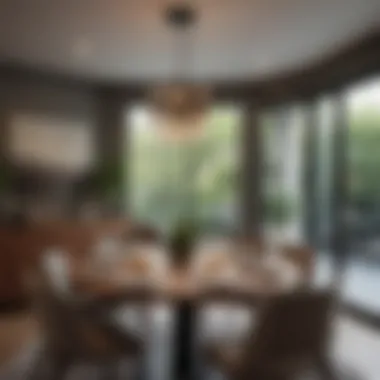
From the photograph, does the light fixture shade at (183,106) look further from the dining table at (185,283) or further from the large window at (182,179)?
the dining table at (185,283)

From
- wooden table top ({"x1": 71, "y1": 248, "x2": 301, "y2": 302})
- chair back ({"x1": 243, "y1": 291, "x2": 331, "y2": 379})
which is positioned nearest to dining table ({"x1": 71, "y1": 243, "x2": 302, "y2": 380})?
wooden table top ({"x1": 71, "y1": 248, "x2": 301, "y2": 302})

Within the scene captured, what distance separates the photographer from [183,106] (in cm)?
214

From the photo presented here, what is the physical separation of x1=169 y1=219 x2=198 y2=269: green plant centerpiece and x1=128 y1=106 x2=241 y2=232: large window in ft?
0.08

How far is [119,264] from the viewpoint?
2184 millimetres

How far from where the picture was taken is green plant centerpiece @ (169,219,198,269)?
1967 millimetres

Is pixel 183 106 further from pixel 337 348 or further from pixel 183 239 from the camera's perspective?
pixel 337 348

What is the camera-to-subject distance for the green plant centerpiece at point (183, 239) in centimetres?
197

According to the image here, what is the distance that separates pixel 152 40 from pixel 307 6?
1.70 feet

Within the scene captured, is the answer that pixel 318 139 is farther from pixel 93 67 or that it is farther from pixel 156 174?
pixel 93 67

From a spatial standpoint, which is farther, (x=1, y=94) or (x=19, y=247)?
(x=19, y=247)

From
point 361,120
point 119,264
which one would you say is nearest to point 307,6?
point 361,120

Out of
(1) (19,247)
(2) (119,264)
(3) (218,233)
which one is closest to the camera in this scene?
(1) (19,247)

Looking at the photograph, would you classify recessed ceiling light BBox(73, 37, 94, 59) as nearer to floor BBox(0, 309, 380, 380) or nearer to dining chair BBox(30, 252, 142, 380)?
dining chair BBox(30, 252, 142, 380)

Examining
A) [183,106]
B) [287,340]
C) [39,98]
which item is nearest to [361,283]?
[287,340]
